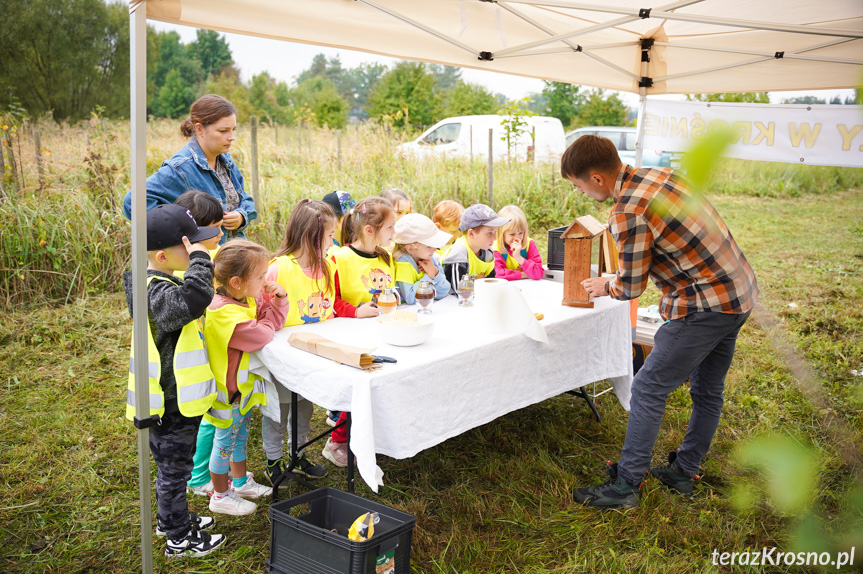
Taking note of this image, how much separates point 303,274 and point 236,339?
0.46 metres

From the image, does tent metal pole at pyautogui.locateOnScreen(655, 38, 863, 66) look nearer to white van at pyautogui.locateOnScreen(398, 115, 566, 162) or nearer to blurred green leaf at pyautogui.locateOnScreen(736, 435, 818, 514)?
blurred green leaf at pyautogui.locateOnScreen(736, 435, 818, 514)

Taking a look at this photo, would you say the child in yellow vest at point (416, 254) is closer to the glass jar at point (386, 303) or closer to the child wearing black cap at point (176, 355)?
the glass jar at point (386, 303)

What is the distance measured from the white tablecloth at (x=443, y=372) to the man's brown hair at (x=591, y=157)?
0.73 m

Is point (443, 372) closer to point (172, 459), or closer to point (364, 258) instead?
point (364, 258)

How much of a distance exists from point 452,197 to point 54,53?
831 inches

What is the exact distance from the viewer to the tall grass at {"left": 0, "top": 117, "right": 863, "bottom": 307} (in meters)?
5.41

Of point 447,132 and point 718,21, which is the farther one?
point 447,132

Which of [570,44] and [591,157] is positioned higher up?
[570,44]

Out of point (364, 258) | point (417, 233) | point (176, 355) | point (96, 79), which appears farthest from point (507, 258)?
point (96, 79)

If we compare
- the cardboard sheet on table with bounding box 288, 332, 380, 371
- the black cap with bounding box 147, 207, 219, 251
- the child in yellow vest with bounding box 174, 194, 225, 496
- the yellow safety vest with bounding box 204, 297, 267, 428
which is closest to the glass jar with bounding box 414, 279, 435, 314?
the cardboard sheet on table with bounding box 288, 332, 380, 371

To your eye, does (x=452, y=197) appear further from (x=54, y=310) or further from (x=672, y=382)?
(x=672, y=382)

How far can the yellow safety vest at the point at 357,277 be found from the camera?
3.00 m

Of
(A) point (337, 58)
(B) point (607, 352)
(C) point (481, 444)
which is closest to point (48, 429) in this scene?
(C) point (481, 444)

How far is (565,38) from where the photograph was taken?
3531mm
